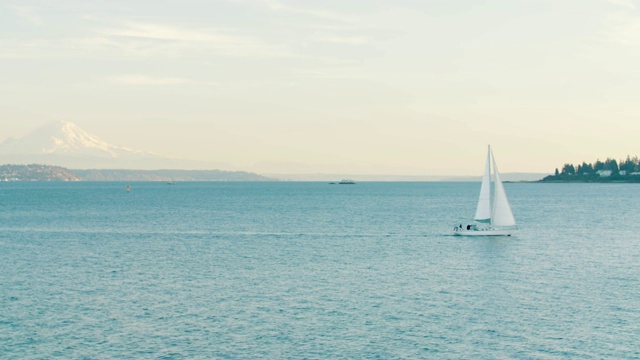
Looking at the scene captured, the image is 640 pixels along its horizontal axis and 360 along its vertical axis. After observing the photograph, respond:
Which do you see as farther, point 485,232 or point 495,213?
point 495,213

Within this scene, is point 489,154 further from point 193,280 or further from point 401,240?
point 193,280

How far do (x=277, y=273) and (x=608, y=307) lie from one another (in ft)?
111

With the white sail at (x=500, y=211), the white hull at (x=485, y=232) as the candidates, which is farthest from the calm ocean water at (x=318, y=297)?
the white sail at (x=500, y=211)

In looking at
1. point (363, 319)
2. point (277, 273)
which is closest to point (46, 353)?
point (363, 319)

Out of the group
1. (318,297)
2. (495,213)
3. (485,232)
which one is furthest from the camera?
(495,213)

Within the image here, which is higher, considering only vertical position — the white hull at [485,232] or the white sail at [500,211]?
the white sail at [500,211]

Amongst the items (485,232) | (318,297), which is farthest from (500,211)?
(318,297)

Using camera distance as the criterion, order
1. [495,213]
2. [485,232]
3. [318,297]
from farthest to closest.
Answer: [495,213] → [485,232] → [318,297]

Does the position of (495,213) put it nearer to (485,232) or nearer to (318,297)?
(485,232)

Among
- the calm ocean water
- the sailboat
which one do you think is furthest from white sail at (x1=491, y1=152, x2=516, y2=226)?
the calm ocean water

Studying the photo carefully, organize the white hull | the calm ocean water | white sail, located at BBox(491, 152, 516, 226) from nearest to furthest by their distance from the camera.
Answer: the calm ocean water
the white hull
white sail, located at BBox(491, 152, 516, 226)

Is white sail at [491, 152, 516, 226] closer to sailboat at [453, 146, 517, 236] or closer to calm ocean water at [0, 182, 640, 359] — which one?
sailboat at [453, 146, 517, 236]

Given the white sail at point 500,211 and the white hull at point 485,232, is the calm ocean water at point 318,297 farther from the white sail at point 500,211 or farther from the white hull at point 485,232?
the white sail at point 500,211

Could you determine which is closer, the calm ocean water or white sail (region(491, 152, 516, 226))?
the calm ocean water
